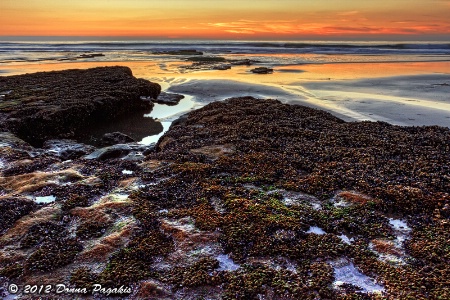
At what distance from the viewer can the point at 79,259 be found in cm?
517

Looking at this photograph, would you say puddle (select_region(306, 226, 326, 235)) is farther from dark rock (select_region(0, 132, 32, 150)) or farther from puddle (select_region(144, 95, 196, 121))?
puddle (select_region(144, 95, 196, 121))

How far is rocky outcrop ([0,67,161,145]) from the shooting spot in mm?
13242

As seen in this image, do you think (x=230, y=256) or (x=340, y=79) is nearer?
(x=230, y=256)

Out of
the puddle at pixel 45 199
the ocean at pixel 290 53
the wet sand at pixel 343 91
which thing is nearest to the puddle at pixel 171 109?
the wet sand at pixel 343 91

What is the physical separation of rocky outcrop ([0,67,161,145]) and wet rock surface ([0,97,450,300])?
3753 millimetres

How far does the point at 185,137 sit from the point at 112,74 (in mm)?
14216

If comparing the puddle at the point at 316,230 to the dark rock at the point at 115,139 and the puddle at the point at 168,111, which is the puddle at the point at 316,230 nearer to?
the dark rock at the point at 115,139

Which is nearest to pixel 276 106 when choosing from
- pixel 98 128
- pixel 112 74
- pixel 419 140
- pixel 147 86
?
pixel 419 140

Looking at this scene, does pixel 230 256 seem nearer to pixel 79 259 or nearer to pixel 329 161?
A: pixel 79 259

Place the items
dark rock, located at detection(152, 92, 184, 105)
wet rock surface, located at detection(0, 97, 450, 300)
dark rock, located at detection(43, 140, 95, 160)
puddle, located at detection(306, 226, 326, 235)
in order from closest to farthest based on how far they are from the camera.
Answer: wet rock surface, located at detection(0, 97, 450, 300) < puddle, located at detection(306, 226, 326, 235) < dark rock, located at detection(43, 140, 95, 160) < dark rock, located at detection(152, 92, 184, 105)

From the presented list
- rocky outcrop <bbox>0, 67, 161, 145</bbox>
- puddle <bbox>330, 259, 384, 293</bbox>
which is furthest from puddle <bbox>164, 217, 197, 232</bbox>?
rocky outcrop <bbox>0, 67, 161, 145</bbox>

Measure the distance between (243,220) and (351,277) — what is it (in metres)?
1.94

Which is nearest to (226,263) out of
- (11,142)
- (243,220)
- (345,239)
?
(243,220)

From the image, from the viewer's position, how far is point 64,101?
15.4 m
